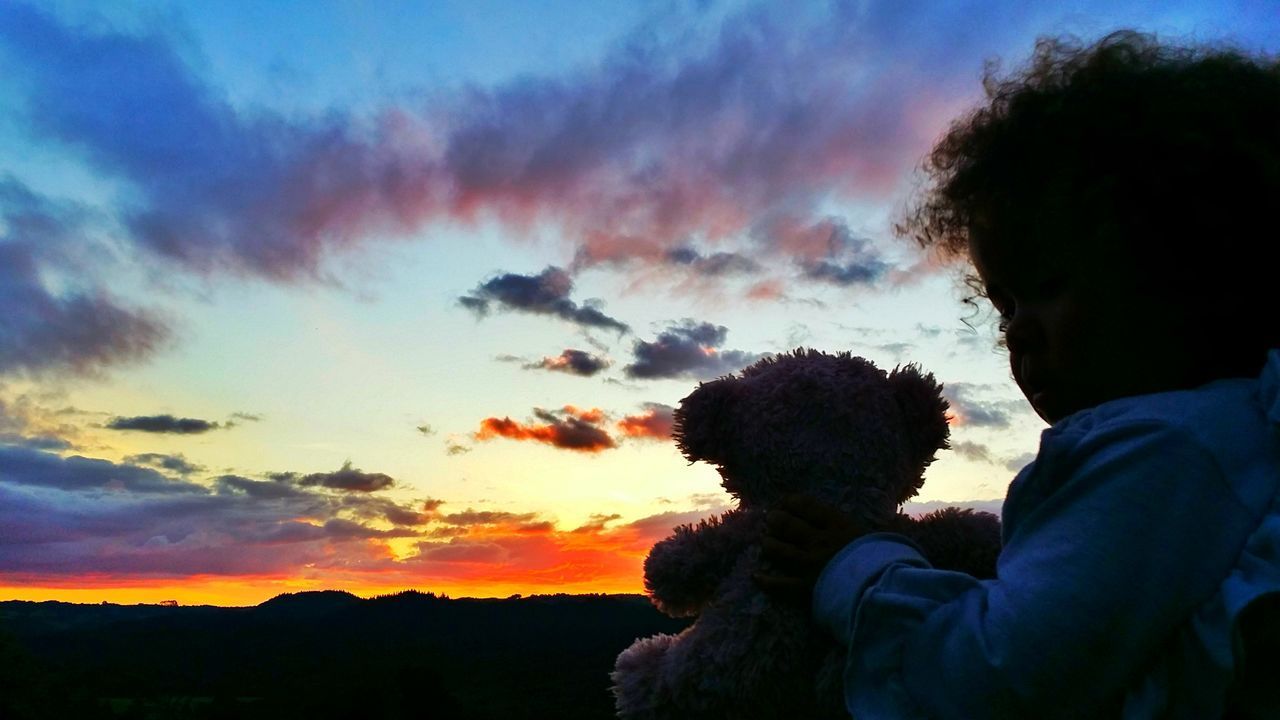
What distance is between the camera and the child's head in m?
1.36

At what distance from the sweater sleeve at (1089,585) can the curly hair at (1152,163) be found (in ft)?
1.22

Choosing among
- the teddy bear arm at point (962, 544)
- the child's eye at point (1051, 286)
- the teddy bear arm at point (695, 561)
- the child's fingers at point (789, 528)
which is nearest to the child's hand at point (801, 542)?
the child's fingers at point (789, 528)

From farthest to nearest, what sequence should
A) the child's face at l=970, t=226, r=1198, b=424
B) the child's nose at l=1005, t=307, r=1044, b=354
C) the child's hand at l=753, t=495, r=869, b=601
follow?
the child's hand at l=753, t=495, r=869, b=601 → the child's nose at l=1005, t=307, r=1044, b=354 → the child's face at l=970, t=226, r=1198, b=424

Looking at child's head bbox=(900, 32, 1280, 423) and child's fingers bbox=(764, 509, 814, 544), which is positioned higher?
child's head bbox=(900, 32, 1280, 423)

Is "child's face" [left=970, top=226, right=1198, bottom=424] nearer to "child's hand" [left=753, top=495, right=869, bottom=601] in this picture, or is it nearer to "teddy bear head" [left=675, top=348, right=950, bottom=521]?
"child's hand" [left=753, top=495, right=869, bottom=601]

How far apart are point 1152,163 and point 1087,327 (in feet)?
0.92

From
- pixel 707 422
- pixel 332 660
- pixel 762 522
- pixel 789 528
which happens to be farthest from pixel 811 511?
pixel 332 660

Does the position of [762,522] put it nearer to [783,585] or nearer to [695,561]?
[695,561]

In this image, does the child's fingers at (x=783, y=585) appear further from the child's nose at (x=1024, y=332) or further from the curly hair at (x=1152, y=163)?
the curly hair at (x=1152, y=163)

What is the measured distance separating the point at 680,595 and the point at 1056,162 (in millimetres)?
1160

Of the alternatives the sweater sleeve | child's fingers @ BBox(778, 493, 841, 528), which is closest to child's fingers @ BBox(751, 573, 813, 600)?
child's fingers @ BBox(778, 493, 841, 528)

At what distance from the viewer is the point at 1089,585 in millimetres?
1094

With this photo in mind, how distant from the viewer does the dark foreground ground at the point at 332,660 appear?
388 cm

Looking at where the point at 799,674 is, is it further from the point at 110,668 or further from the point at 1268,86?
the point at 110,668
